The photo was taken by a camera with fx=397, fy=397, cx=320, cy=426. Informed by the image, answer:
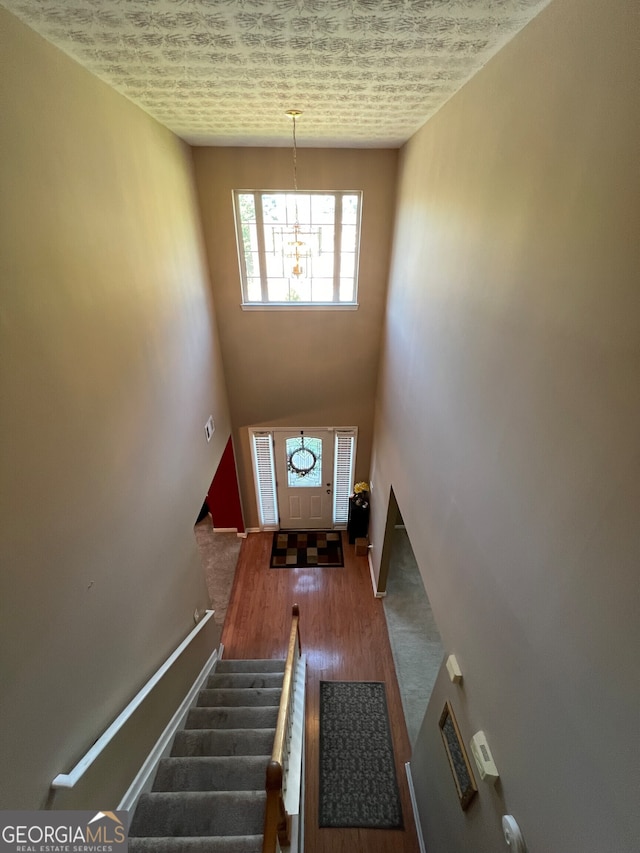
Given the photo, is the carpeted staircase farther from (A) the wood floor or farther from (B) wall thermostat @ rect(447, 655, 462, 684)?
(B) wall thermostat @ rect(447, 655, 462, 684)

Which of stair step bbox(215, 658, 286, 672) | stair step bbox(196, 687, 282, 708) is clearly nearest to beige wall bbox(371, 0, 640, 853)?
stair step bbox(196, 687, 282, 708)

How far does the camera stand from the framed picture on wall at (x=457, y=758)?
2.19 meters

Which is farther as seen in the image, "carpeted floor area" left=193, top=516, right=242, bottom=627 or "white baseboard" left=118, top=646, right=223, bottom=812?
"carpeted floor area" left=193, top=516, right=242, bottom=627

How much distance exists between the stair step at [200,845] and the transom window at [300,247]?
4.16m

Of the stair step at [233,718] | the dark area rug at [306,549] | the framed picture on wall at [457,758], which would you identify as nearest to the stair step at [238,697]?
the stair step at [233,718]

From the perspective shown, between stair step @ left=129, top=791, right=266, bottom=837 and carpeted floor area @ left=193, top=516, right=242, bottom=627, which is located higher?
stair step @ left=129, top=791, right=266, bottom=837

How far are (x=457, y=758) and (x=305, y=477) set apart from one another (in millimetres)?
4146

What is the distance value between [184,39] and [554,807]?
11.7ft

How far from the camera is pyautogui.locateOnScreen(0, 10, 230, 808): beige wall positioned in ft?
5.11

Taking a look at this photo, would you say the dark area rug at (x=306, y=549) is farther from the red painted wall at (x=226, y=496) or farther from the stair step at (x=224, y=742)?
the stair step at (x=224, y=742)

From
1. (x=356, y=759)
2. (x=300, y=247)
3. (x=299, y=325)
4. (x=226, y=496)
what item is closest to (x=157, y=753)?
(x=356, y=759)

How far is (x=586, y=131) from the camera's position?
50.3 inches

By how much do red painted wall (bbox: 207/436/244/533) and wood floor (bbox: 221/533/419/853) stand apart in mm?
460

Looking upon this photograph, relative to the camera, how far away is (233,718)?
3125mm
